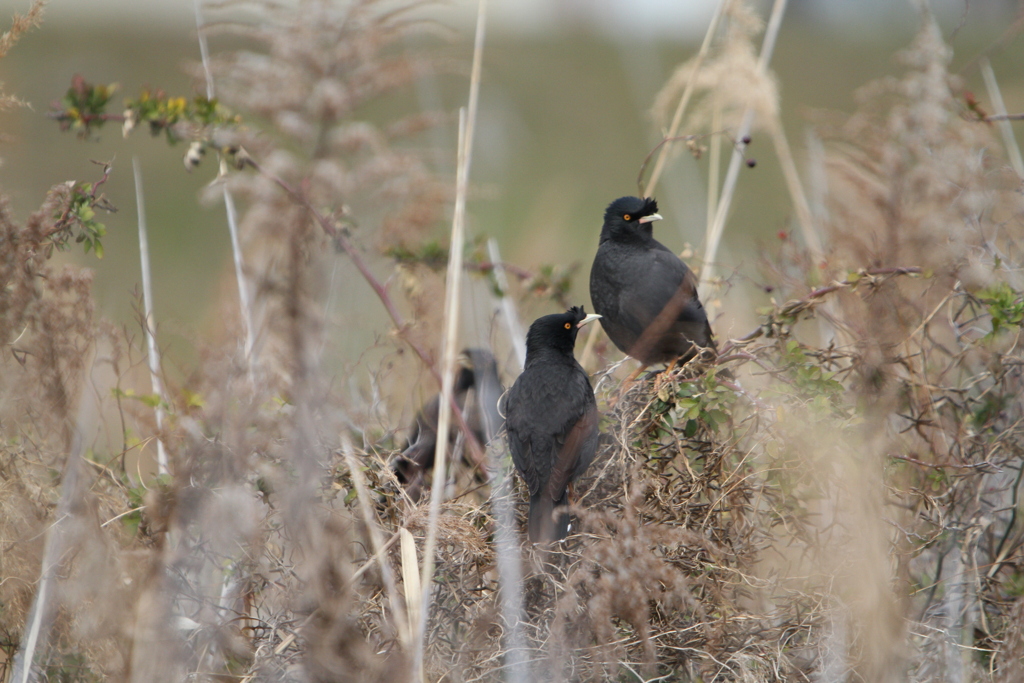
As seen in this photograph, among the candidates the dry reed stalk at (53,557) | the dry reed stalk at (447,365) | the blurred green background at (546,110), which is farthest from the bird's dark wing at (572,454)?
the blurred green background at (546,110)

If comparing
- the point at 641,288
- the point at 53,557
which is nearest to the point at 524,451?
the point at 641,288

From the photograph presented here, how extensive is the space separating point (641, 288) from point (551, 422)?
1134 millimetres

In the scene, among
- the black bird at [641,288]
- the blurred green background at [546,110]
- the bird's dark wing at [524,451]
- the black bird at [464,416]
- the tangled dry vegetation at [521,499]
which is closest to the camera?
the tangled dry vegetation at [521,499]

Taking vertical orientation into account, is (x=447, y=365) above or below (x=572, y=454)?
above

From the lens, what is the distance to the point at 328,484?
284 cm

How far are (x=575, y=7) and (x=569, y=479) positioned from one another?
19.8 metres

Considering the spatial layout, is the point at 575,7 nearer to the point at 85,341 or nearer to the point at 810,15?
the point at 810,15

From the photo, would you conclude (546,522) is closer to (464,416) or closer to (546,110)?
(464,416)

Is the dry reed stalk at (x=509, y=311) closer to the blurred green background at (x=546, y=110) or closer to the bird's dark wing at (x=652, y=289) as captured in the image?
the bird's dark wing at (x=652, y=289)

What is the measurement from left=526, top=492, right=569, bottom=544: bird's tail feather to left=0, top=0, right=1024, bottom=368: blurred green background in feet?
8.53

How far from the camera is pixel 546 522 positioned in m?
2.80

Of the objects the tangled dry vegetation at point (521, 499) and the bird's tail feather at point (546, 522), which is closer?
the tangled dry vegetation at point (521, 499)

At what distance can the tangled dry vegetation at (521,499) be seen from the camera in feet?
6.14

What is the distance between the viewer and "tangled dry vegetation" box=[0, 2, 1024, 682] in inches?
73.7
